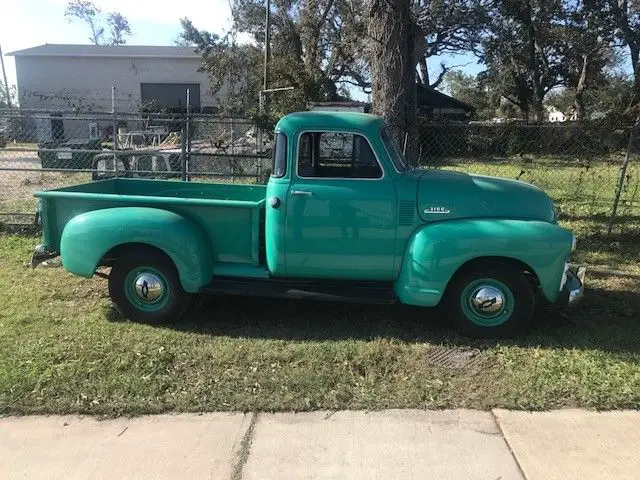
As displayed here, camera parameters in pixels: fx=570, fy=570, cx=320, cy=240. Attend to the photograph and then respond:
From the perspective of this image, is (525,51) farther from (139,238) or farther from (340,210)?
(139,238)

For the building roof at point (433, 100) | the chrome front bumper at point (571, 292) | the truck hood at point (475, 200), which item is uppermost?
the building roof at point (433, 100)

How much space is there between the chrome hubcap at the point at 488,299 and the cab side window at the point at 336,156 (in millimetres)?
1266

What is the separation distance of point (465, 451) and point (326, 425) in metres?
0.84

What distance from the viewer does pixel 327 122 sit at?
15.8ft

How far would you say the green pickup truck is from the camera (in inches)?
181

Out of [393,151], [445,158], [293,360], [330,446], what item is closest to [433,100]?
[445,158]

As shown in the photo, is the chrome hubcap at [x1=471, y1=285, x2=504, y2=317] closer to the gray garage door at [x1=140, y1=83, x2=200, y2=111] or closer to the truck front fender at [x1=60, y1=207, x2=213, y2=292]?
the truck front fender at [x1=60, y1=207, x2=213, y2=292]

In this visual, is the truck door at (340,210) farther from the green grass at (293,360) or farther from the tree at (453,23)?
the tree at (453,23)

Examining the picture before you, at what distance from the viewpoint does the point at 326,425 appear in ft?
11.7

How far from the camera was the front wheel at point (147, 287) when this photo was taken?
4.94m

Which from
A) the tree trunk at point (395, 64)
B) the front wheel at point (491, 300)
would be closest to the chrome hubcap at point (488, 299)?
the front wheel at point (491, 300)

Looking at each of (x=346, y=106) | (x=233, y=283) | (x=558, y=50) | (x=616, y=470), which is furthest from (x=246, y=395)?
(x=558, y=50)

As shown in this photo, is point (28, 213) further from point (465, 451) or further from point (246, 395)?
point (465, 451)

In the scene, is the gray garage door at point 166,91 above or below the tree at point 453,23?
below
